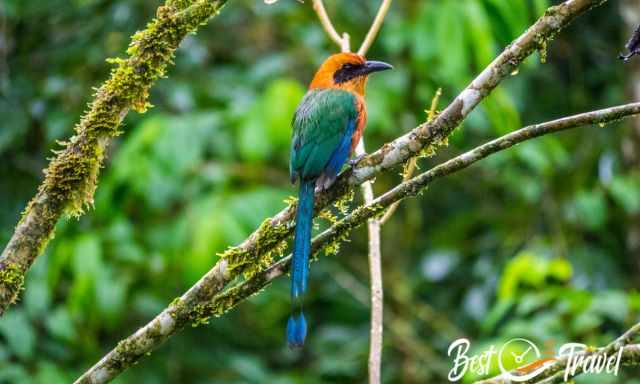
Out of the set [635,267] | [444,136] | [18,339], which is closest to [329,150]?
[444,136]

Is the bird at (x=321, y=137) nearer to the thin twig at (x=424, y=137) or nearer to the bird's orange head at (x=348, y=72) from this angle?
the bird's orange head at (x=348, y=72)

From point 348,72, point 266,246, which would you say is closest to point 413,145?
point 266,246

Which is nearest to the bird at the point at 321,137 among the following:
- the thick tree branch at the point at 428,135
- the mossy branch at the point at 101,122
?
the thick tree branch at the point at 428,135

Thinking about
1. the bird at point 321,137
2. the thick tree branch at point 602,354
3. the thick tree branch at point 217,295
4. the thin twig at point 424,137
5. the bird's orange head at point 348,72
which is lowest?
the thick tree branch at point 602,354

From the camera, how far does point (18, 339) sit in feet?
17.3

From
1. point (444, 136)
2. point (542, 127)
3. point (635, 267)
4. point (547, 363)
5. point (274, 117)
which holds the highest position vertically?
point (274, 117)

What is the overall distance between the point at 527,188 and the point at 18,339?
362cm

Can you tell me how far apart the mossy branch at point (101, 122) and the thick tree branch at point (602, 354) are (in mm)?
1370

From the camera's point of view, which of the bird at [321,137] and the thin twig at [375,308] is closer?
the thin twig at [375,308]

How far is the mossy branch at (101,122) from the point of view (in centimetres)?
285

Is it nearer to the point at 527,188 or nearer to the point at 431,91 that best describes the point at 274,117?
the point at 431,91

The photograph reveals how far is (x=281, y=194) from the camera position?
5656 mm

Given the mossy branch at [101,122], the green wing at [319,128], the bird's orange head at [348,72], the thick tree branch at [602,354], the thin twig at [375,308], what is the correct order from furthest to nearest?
the bird's orange head at [348,72], the green wing at [319,128], the thin twig at [375,308], the mossy branch at [101,122], the thick tree branch at [602,354]

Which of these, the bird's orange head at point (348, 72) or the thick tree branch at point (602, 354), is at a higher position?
the bird's orange head at point (348, 72)
